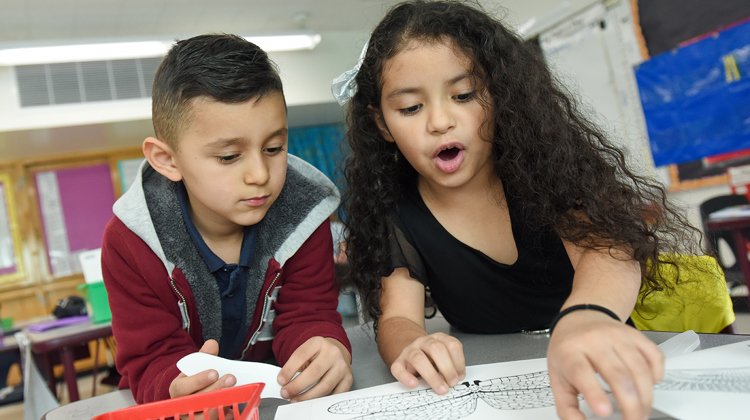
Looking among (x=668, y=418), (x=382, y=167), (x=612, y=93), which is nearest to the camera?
(x=668, y=418)

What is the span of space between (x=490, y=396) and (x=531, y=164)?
1.16 ft

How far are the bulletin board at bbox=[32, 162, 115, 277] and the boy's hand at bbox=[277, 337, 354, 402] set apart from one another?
4.86m

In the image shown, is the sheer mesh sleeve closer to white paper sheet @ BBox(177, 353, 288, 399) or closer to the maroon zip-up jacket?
the maroon zip-up jacket

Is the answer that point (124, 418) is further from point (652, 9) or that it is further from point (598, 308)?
point (652, 9)

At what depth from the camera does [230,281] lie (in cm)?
78

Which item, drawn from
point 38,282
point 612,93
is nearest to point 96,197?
point 38,282

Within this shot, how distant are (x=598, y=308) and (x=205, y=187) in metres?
0.52

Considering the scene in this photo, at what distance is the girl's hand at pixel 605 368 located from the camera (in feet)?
1.08

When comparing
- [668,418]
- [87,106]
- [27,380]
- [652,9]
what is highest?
[87,106]

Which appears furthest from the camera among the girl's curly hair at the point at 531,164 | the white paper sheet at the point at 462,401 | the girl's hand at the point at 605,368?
the girl's curly hair at the point at 531,164

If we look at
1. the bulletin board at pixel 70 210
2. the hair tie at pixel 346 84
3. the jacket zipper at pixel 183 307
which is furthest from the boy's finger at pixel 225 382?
the bulletin board at pixel 70 210

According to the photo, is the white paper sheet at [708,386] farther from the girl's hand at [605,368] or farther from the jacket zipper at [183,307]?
the jacket zipper at [183,307]

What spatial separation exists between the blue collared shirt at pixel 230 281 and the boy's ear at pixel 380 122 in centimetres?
26

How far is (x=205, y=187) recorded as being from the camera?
28.0 inches
